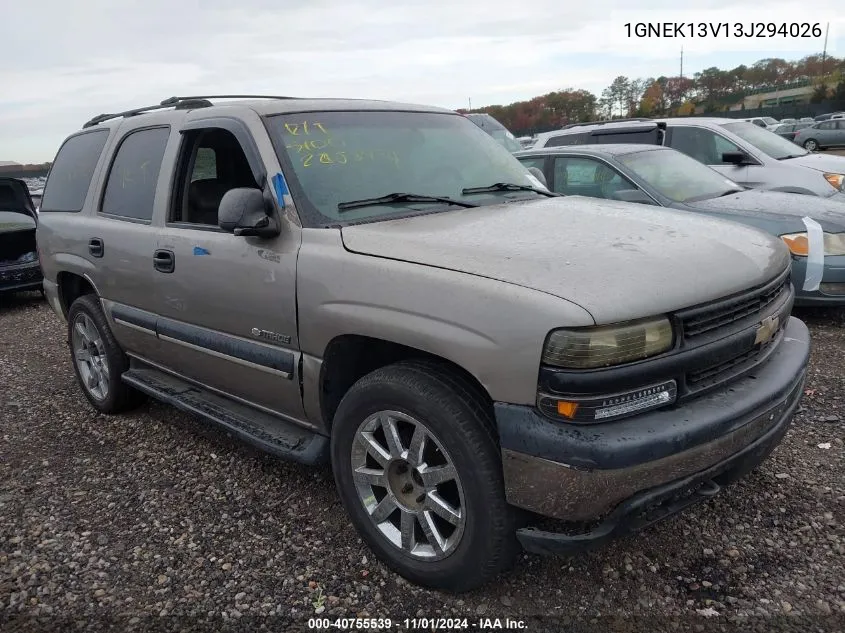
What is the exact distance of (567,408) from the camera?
208cm

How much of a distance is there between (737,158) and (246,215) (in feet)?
23.1

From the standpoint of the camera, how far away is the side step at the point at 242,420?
9.69 ft

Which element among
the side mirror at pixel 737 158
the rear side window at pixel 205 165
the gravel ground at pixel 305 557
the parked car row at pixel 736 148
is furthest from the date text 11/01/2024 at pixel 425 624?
the side mirror at pixel 737 158

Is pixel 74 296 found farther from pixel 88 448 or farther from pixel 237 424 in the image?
pixel 237 424

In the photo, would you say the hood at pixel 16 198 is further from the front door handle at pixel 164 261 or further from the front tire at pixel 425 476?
the front tire at pixel 425 476

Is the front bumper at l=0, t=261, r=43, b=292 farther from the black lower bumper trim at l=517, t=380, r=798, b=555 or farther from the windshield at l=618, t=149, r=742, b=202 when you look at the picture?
the black lower bumper trim at l=517, t=380, r=798, b=555

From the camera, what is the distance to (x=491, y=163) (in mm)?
3629

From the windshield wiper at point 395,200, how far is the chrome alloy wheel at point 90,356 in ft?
7.78

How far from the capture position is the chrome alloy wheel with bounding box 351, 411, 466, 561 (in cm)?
242

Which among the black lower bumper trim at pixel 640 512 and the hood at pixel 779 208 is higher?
the hood at pixel 779 208

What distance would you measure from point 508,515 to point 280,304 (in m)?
1.30

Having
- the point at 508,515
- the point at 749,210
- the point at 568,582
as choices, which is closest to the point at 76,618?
the point at 508,515

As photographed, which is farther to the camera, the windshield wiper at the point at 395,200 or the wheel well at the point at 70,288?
the wheel well at the point at 70,288

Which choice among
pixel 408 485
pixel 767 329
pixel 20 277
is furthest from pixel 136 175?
pixel 20 277
